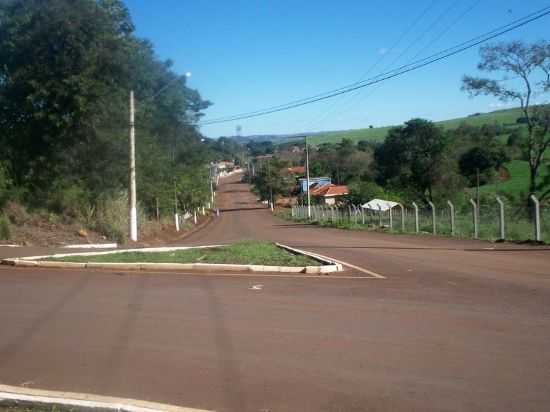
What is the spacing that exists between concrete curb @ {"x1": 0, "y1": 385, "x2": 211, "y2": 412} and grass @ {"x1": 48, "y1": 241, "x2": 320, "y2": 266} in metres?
8.93

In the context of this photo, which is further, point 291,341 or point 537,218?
point 537,218

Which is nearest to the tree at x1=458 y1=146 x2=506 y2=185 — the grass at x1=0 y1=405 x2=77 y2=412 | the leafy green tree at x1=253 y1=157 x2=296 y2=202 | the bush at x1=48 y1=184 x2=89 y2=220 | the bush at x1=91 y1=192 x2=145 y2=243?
the bush at x1=91 y1=192 x2=145 y2=243

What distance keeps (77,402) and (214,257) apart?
10474 mm

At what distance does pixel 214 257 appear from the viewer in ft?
51.0

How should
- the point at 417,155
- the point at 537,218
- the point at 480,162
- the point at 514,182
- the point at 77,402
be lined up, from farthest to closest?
1. the point at 417,155
2. the point at 480,162
3. the point at 514,182
4. the point at 537,218
5. the point at 77,402

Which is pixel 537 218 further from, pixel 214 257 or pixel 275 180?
pixel 275 180

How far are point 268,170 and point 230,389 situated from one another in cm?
10224

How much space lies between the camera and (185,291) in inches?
437

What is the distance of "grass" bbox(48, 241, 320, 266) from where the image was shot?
14.6m

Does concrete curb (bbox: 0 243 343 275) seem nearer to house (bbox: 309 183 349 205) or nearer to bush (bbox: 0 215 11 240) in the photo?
bush (bbox: 0 215 11 240)

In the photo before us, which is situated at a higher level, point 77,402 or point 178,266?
point 178,266

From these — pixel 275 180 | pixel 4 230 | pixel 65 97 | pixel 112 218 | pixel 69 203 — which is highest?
pixel 65 97

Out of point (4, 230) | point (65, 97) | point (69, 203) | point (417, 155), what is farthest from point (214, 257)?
point (417, 155)

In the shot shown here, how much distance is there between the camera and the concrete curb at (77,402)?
495cm
